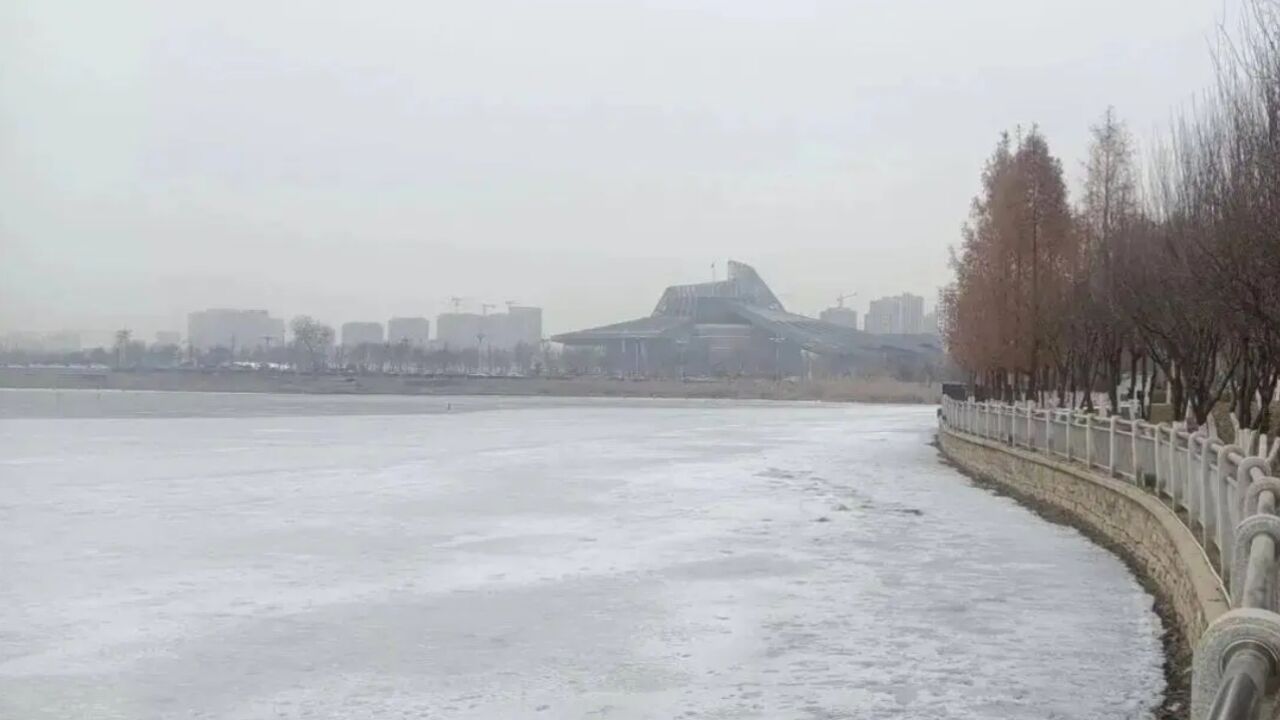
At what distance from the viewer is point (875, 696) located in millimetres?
9125

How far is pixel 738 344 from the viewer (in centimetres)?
17425

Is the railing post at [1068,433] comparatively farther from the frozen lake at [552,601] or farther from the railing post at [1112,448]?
the railing post at [1112,448]

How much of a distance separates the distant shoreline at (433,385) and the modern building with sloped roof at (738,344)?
949 inches

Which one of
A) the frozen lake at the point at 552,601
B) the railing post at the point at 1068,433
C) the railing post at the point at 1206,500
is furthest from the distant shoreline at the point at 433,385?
the railing post at the point at 1206,500

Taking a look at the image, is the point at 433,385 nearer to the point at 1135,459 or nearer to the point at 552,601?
the point at 1135,459

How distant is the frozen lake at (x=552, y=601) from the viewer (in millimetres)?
9242

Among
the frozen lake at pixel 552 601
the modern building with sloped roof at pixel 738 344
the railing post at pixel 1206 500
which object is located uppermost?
the modern building with sloped roof at pixel 738 344

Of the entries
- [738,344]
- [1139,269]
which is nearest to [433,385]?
[738,344]

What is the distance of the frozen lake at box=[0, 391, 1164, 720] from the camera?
924 cm

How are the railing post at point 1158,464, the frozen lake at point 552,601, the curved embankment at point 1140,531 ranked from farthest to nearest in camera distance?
the railing post at point 1158,464 < the curved embankment at point 1140,531 < the frozen lake at point 552,601

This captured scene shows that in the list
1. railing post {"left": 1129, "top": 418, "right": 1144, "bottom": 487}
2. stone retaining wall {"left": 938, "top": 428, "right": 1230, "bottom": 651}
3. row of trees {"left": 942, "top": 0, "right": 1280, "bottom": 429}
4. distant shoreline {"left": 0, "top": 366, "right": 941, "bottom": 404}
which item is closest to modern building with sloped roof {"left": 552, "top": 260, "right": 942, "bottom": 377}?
distant shoreline {"left": 0, "top": 366, "right": 941, "bottom": 404}

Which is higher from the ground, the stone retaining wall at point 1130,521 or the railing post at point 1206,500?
the railing post at point 1206,500

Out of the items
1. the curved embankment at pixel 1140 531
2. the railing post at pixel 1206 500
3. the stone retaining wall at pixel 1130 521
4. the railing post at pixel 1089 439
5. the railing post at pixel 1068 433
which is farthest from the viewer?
the railing post at pixel 1068 433

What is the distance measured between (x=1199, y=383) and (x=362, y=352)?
142 meters
